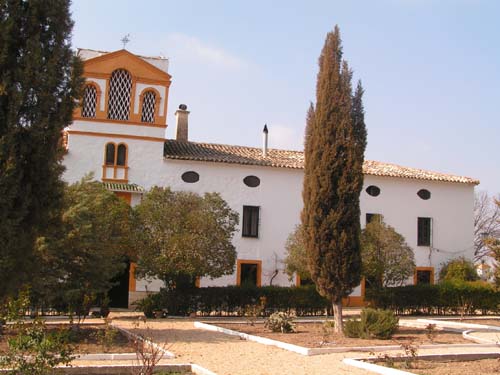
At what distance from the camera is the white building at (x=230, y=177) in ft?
81.8

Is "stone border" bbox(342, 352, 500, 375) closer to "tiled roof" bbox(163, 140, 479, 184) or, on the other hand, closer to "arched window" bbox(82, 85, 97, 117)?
"tiled roof" bbox(163, 140, 479, 184)

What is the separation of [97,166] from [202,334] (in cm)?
1157

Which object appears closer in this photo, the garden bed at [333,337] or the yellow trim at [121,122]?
the garden bed at [333,337]

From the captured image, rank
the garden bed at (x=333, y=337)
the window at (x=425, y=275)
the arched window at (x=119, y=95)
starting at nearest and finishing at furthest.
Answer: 1. the garden bed at (x=333, y=337)
2. the arched window at (x=119, y=95)
3. the window at (x=425, y=275)

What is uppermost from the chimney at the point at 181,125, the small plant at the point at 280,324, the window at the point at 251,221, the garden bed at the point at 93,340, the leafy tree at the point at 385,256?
the chimney at the point at 181,125

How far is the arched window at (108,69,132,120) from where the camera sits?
83.0 ft

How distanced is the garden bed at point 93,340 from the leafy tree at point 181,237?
4531 mm

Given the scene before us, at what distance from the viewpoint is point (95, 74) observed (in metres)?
25.1

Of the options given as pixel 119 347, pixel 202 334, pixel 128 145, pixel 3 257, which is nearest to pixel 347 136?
pixel 202 334

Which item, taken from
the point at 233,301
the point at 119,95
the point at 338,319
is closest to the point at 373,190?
the point at 233,301

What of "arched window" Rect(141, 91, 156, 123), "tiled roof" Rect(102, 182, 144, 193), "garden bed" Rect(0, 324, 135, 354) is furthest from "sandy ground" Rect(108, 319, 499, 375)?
"arched window" Rect(141, 91, 156, 123)

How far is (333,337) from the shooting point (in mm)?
14484

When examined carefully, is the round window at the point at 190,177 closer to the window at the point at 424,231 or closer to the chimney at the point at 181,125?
the chimney at the point at 181,125

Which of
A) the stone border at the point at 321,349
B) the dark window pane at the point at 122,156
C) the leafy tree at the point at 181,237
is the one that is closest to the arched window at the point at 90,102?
the dark window pane at the point at 122,156
